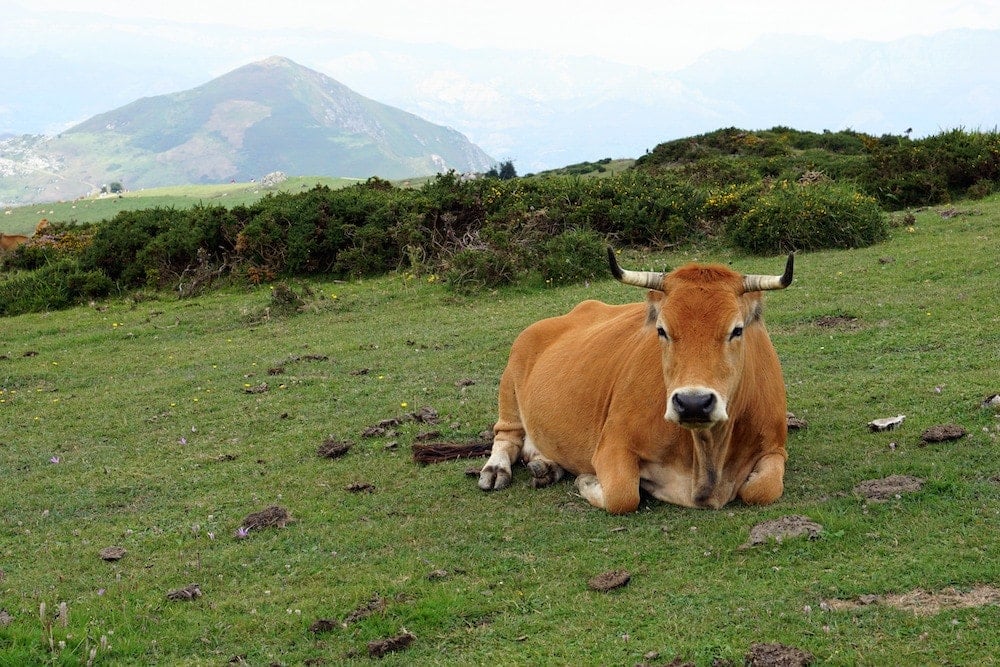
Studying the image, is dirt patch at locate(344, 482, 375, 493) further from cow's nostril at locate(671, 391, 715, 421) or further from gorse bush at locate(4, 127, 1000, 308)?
gorse bush at locate(4, 127, 1000, 308)

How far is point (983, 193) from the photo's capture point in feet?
84.2

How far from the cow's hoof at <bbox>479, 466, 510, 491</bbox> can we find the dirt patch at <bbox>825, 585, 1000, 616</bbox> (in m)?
3.96

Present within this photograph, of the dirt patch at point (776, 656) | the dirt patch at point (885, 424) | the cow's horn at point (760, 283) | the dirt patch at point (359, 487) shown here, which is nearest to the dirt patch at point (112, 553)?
the dirt patch at point (359, 487)

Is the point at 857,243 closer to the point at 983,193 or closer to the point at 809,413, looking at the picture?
the point at 983,193

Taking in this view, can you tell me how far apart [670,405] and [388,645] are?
99.9 inches

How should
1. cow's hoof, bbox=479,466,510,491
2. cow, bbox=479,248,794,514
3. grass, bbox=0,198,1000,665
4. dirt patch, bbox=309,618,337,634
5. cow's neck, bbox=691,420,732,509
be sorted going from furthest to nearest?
1. cow's hoof, bbox=479,466,510,491
2. cow's neck, bbox=691,420,732,509
3. cow, bbox=479,248,794,514
4. dirt patch, bbox=309,618,337,634
5. grass, bbox=0,198,1000,665

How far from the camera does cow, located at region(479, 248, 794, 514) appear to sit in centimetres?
722

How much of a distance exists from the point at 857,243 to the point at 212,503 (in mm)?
16152

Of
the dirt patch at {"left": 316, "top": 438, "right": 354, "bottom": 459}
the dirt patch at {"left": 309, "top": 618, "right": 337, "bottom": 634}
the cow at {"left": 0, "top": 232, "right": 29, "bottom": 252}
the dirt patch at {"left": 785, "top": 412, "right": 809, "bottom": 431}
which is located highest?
the cow at {"left": 0, "top": 232, "right": 29, "bottom": 252}

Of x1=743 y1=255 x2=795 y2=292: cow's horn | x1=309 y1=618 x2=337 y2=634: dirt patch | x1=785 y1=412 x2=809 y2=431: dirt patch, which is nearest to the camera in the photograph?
x1=309 y1=618 x2=337 y2=634: dirt patch

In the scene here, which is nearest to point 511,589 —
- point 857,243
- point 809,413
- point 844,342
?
point 809,413

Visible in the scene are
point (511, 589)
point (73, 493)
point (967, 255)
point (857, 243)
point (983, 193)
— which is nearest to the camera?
point (511, 589)

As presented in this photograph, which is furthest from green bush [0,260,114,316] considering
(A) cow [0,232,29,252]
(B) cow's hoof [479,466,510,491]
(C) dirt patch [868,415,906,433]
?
(C) dirt patch [868,415,906,433]

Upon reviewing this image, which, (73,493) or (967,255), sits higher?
(967,255)
